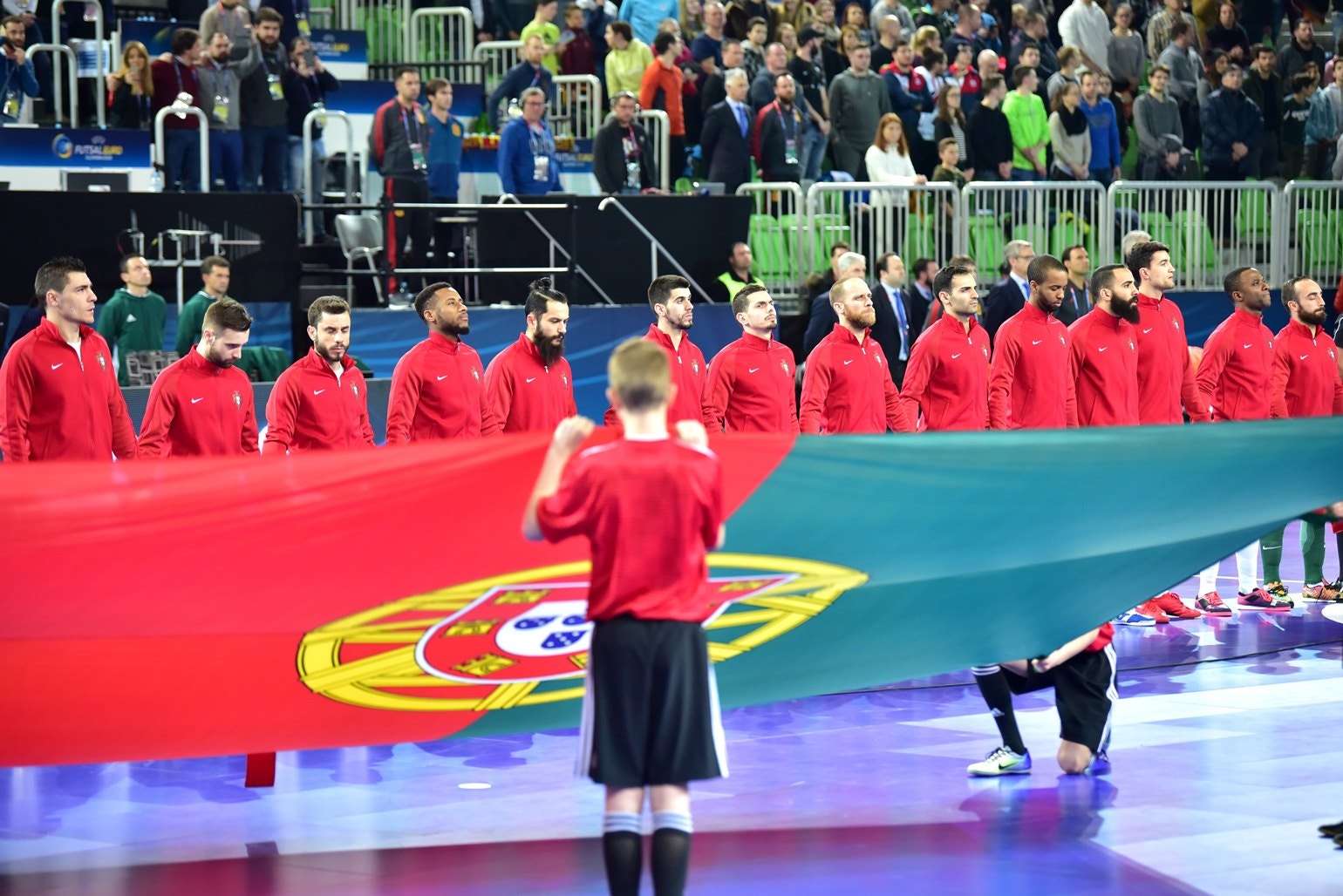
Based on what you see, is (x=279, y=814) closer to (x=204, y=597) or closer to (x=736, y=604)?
(x=204, y=597)

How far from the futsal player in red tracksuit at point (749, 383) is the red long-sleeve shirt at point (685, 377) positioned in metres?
0.12

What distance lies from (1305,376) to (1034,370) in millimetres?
1829

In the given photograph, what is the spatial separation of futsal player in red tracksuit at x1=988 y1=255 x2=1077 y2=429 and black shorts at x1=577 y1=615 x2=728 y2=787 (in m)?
6.35

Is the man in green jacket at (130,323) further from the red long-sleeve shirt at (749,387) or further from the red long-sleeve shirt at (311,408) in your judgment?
the red long-sleeve shirt at (749,387)

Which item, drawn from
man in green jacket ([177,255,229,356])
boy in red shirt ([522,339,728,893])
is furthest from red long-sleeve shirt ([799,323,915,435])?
boy in red shirt ([522,339,728,893])

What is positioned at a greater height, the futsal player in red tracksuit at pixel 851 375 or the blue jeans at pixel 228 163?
the blue jeans at pixel 228 163

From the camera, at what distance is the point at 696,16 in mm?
21344

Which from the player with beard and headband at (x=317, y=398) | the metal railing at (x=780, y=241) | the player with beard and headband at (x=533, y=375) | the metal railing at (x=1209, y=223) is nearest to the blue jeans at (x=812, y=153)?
the metal railing at (x=780, y=241)

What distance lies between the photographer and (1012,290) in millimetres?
16109

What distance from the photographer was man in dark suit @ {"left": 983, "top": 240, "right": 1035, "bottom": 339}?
52.6 ft

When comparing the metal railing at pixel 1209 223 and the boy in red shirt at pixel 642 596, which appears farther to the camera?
the metal railing at pixel 1209 223

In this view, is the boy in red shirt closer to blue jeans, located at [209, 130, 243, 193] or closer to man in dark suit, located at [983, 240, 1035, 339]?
man in dark suit, located at [983, 240, 1035, 339]

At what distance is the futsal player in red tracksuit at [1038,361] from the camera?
464 inches

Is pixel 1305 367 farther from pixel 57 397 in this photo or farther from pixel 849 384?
pixel 57 397
